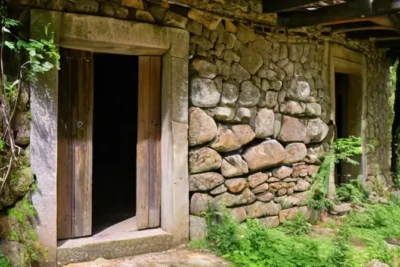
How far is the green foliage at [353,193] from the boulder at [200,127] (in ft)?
8.53

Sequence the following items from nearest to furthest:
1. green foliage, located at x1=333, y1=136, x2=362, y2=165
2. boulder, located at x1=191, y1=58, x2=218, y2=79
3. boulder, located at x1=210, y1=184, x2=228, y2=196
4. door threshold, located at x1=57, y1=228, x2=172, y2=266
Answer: door threshold, located at x1=57, y1=228, x2=172, y2=266 → boulder, located at x1=191, y1=58, x2=218, y2=79 → boulder, located at x1=210, y1=184, x2=228, y2=196 → green foliage, located at x1=333, y1=136, x2=362, y2=165

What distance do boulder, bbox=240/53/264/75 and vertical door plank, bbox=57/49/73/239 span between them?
1923 mm

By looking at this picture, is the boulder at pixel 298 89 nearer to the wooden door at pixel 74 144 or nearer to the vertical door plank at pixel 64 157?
the wooden door at pixel 74 144

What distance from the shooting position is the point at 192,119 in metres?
4.28

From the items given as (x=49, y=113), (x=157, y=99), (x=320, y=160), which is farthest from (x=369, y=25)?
(x=49, y=113)

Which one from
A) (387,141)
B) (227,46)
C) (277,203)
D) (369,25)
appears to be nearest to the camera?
(227,46)

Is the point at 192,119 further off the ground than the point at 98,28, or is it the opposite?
the point at 98,28

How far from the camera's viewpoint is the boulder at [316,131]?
17.6 ft

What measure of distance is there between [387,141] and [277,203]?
10.9ft

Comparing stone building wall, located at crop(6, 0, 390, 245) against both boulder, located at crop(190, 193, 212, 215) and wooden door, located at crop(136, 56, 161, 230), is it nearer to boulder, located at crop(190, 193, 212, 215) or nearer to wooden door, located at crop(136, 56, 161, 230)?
boulder, located at crop(190, 193, 212, 215)

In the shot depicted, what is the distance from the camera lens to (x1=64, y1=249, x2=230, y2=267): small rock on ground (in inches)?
147

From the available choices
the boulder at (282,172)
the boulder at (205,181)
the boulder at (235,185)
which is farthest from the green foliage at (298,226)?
the boulder at (205,181)

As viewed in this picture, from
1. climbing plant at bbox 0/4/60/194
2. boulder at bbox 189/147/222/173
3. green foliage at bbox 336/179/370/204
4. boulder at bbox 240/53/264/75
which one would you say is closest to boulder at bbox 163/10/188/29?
boulder at bbox 240/53/264/75

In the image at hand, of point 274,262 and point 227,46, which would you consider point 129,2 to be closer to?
point 227,46
